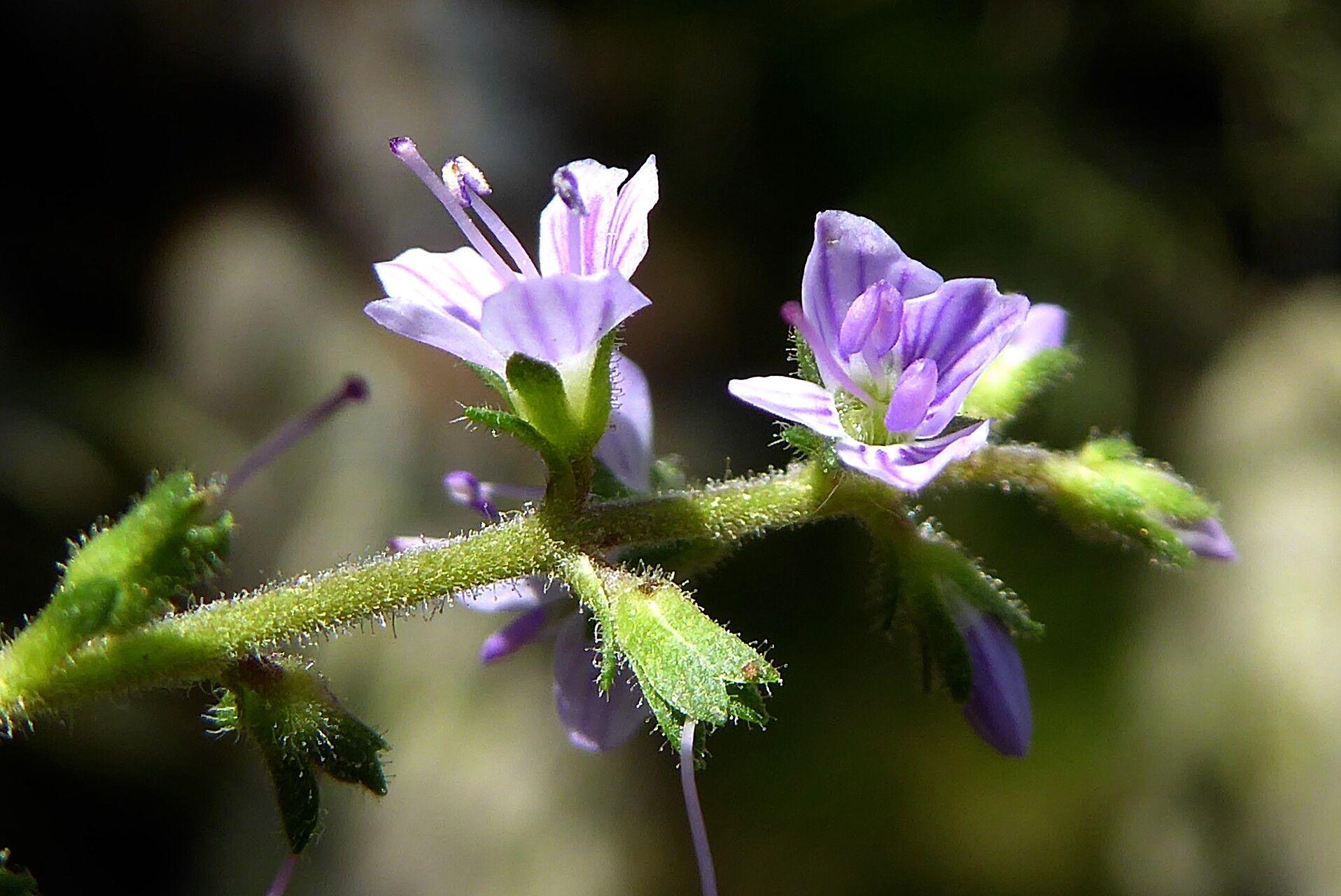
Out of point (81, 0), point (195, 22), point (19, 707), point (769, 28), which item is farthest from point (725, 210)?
point (19, 707)

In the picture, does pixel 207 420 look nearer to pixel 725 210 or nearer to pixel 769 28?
pixel 725 210

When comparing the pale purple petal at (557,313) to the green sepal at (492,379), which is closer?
the pale purple petal at (557,313)

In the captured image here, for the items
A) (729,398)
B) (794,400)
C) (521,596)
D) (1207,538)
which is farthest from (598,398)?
(729,398)

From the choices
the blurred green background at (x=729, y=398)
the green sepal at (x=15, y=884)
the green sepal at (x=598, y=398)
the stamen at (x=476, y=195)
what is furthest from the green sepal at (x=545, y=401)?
the blurred green background at (x=729, y=398)

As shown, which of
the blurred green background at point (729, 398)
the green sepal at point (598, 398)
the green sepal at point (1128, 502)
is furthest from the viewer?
the blurred green background at point (729, 398)

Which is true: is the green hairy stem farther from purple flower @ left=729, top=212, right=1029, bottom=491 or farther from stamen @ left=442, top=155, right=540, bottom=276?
stamen @ left=442, top=155, right=540, bottom=276

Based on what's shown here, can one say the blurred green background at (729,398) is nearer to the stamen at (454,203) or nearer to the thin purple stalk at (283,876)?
the thin purple stalk at (283,876)

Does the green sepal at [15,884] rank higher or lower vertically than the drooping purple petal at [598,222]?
lower
